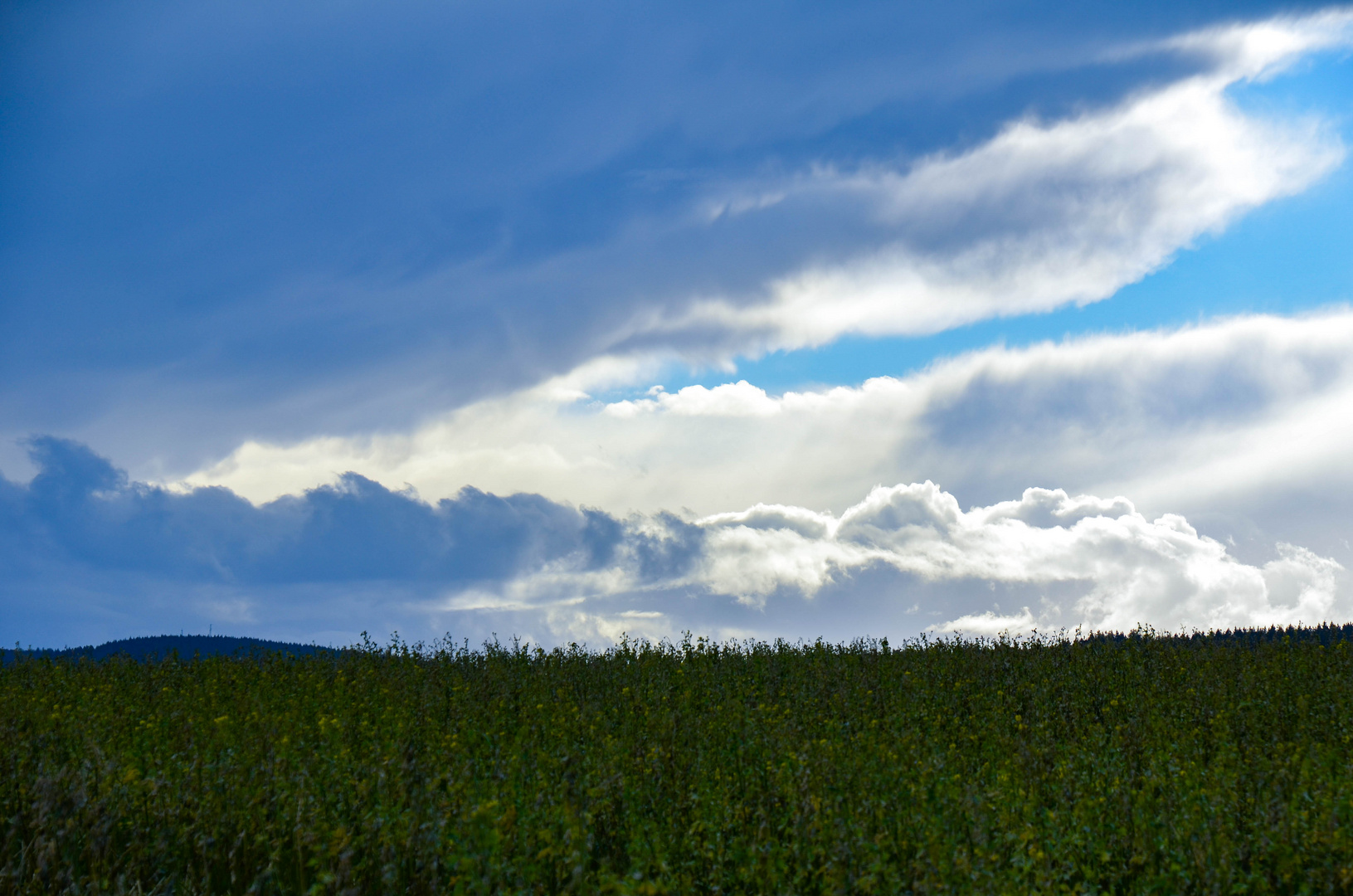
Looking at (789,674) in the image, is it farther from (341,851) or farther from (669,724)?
(341,851)

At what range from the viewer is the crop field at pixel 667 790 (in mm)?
5465

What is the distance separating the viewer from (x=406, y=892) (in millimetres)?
5504

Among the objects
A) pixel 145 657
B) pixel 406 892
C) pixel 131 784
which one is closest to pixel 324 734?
pixel 131 784

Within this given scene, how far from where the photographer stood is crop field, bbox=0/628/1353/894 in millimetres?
5465

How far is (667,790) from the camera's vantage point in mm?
7418

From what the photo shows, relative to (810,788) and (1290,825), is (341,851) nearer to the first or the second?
(810,788)

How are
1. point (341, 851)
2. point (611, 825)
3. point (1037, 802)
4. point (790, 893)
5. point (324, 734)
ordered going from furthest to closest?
point (324, 734) → point (1037, 802) → point (611, 825) → point (341, 851) → point (790, 893)

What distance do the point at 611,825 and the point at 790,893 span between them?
80.4 inches

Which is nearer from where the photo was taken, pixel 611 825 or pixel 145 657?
pixel 611 825

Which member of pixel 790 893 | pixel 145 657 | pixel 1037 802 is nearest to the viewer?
pixel 790 893

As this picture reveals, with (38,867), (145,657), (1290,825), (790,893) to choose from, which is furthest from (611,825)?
(145,657)

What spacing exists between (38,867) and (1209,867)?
8.40 meters

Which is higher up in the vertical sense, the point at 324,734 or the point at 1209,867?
the point at 324,734

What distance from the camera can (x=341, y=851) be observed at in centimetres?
527
